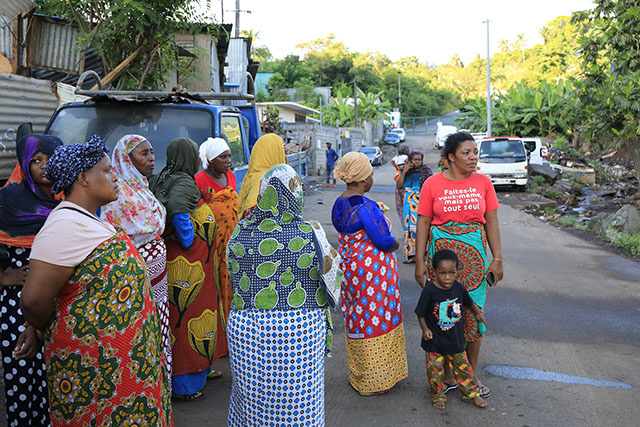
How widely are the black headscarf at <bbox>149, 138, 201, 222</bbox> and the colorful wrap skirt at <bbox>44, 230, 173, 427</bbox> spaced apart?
126cm

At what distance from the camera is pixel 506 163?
19.9m

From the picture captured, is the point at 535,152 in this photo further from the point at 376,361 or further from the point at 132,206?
the point at 132,206

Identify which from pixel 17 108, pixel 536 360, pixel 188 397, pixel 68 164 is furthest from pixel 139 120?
pixel 536 360

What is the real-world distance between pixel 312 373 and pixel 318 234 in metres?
0.77

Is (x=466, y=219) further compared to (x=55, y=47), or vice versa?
(x=55, y=47)

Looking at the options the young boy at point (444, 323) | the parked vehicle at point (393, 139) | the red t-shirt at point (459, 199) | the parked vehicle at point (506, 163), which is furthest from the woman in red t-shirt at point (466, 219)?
the parked vehicle at point (393, 139)

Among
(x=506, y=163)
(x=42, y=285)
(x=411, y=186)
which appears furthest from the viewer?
(x=506, y=163)

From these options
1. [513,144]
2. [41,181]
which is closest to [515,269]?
[41,181]

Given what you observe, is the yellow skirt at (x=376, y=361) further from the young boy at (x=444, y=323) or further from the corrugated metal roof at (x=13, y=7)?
the corrugated metal roof at (x=13, y=7)

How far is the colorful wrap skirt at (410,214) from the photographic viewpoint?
843 cm

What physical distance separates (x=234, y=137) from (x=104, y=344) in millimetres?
4717

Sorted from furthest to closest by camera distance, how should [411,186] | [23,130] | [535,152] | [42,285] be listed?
1. [535,152]
2. [411,186]
3. [23,130]
4. [42,285]

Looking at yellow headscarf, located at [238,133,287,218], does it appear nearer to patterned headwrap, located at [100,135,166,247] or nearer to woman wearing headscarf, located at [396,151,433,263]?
patterned headwrap, located at [100,135,166,247]

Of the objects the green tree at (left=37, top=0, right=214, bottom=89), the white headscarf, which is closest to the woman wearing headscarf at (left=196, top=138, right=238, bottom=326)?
the white headscarf
